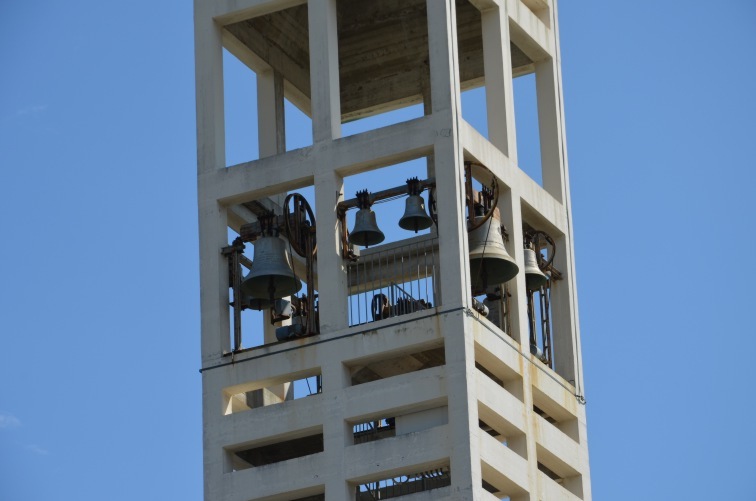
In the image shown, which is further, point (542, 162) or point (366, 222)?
point (542, 162)

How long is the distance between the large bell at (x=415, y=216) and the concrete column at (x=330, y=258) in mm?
1244

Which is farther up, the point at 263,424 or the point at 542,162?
the point at 542,162

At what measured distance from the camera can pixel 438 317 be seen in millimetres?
53281

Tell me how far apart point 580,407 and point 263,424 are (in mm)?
6459

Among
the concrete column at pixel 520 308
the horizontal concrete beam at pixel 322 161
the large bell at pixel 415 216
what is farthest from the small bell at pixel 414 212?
the concrete column at pixel 520 308

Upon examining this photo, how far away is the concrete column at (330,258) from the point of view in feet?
177

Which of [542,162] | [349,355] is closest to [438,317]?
[349,355]

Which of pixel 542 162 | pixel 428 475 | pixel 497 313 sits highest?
pixel 542 162

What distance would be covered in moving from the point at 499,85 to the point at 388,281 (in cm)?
425

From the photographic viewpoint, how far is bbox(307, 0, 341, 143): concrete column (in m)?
55.8

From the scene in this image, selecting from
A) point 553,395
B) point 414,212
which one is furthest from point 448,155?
point 553,395

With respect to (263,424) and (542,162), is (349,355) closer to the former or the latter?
(263,424)

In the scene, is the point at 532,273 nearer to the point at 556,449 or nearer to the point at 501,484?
the point at 556,449

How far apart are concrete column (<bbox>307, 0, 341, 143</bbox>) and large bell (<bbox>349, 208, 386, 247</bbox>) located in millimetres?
1783
